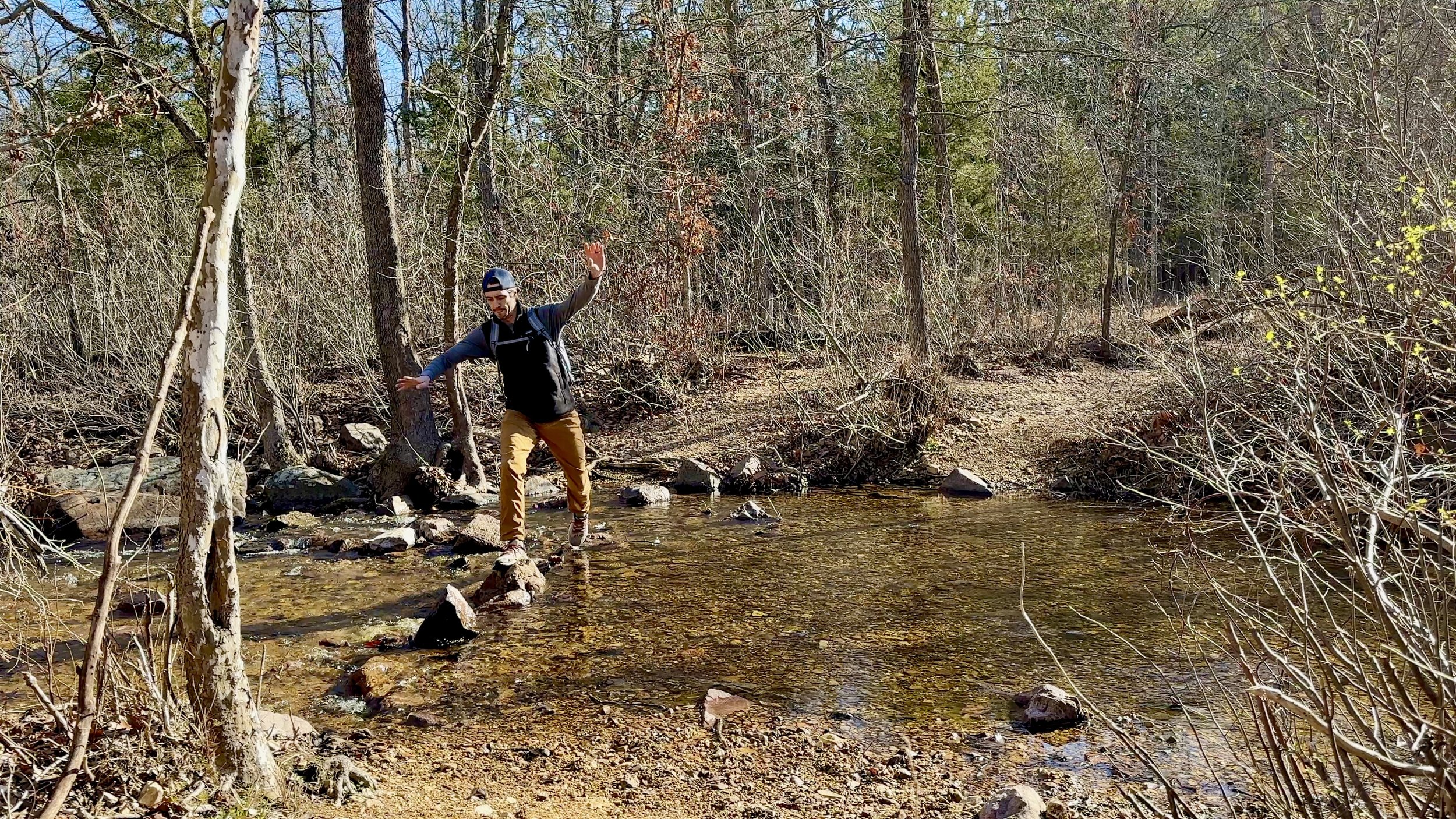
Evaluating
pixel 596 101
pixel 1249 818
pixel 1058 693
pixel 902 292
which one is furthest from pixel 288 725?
pixel 902 292

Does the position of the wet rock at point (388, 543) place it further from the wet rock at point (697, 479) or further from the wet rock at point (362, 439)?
the wet rock at point (362, 439)

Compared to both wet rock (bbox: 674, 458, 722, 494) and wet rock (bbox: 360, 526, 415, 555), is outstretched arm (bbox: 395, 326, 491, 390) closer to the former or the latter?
wet rock (bbox: 360, 526, 415, 555)

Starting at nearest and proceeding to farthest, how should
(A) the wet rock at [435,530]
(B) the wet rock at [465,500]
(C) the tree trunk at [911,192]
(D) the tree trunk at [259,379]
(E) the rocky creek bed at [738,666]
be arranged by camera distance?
(E) the rocky creek bed at [738,666] < (A) the wet rock at [435,530] < (B) the wet rock at [465,500] < (D) the tree trunk at [259,379] < (C) the tree trunk at [911,192]

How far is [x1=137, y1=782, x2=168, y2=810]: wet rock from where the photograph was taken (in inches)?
129

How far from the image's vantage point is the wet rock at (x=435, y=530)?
9.36 meters

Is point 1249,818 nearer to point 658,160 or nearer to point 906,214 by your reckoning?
point 906,214

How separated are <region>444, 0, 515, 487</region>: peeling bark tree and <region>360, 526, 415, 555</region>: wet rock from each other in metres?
2.41

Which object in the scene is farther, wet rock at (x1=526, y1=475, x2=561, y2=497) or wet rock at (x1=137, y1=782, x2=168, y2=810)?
wet rock at (x1=526, y1=475, x2=561, y2=497)

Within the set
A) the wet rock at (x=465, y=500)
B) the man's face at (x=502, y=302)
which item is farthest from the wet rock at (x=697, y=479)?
the man's face at (x=502, y=302)

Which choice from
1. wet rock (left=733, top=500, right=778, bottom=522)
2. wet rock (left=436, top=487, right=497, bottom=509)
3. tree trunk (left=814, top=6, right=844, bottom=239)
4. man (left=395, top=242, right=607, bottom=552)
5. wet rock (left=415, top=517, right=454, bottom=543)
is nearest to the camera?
man (left=395, top=242, right=607, bottom=552)

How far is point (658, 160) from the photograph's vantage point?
13758 millimetres

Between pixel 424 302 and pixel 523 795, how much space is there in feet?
40.8

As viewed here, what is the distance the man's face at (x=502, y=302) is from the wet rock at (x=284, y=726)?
12.1 feet

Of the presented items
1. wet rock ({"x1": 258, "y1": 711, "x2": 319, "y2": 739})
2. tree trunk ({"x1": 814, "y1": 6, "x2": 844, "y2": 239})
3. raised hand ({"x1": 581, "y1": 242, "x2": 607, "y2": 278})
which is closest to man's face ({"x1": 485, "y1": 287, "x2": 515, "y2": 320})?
raised hand ({"x1": 581, "y1": 242, "x2": 607, "y2": 278})
